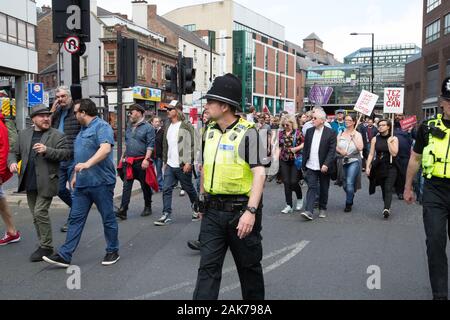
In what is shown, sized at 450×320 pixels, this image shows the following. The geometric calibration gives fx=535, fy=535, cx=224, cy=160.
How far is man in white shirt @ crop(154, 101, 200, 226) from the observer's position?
8.31m

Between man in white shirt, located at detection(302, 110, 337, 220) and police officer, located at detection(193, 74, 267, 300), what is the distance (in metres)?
5.05

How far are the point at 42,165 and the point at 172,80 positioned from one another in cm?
741

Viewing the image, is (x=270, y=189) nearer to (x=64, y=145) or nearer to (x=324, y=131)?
(x=324, y=131)

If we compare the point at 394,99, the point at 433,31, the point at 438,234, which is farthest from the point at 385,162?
the point at 433,31

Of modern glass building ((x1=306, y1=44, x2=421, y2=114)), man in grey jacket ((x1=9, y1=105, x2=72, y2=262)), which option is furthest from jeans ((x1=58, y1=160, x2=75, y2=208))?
modern glass building ((x1=306, y1=44, x2=421, y2=114))

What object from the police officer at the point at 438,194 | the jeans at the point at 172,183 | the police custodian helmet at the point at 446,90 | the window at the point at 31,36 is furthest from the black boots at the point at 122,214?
the window at the point at 31,36

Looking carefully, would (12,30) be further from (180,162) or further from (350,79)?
(350,79)

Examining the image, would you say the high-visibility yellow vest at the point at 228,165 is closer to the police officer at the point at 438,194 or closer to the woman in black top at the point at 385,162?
the police officer at the point at 438,194

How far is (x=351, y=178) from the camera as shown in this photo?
982cm

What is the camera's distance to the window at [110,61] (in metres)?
44.9

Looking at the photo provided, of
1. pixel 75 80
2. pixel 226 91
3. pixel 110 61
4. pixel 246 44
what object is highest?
pixel 246 44
